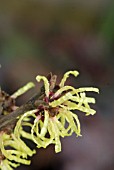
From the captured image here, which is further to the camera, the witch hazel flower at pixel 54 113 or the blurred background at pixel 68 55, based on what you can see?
the blurred background at pixel 68 55

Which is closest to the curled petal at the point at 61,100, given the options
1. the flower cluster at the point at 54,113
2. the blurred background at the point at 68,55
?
the flower cluster at the point at 54,113

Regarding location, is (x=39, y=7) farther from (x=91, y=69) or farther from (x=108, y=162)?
(x=108, y=162)

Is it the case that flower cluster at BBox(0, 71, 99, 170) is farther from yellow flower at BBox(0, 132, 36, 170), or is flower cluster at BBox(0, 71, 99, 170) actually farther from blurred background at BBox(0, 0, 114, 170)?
blurred background at BBox(0, 0, 114, 170)

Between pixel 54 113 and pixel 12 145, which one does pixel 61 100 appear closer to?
pixel 54 113

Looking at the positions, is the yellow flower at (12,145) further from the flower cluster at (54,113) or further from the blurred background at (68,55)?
the blurred background at (68,55)

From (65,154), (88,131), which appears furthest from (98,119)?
(65,154)

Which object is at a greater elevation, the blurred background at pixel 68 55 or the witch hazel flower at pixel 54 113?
the blurred background at pixel 68 55

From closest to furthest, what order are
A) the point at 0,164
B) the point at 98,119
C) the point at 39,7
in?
1. the point at 0,164
2. the point at 98,119
3. the point at 39,7

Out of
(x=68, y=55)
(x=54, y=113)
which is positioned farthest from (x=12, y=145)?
(x=68, y=55)
